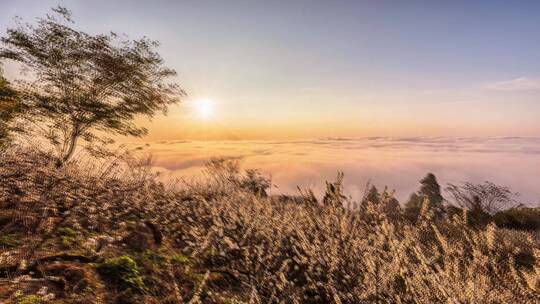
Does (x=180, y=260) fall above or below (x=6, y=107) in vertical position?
below

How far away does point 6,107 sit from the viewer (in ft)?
48.3

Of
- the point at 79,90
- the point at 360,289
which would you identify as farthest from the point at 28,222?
the point at 79,90

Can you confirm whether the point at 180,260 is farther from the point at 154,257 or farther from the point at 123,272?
the point at 123,272

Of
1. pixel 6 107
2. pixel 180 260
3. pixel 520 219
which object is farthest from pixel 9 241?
pixel 520 219

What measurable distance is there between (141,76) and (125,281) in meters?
16.4

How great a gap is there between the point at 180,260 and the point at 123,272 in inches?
32.4

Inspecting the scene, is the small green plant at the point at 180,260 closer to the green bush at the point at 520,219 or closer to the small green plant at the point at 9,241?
the small green plant at the point at 9,241

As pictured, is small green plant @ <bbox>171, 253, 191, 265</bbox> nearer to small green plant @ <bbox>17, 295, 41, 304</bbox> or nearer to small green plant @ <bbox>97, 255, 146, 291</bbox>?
small green plant @ <bbox>97, 255, 146, 291</bbox>

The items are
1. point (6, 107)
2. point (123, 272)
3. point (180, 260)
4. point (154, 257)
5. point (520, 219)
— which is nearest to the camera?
point (123, 272)

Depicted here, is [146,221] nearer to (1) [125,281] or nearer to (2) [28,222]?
(2) [28,222]

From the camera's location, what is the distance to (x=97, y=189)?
6.05 m

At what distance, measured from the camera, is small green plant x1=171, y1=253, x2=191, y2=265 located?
4158 millimetres

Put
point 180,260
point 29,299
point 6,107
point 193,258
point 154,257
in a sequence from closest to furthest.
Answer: point 29,299
point 154,257
point 180,260
point 193,258
point 6,107

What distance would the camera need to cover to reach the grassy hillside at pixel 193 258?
3043mm
